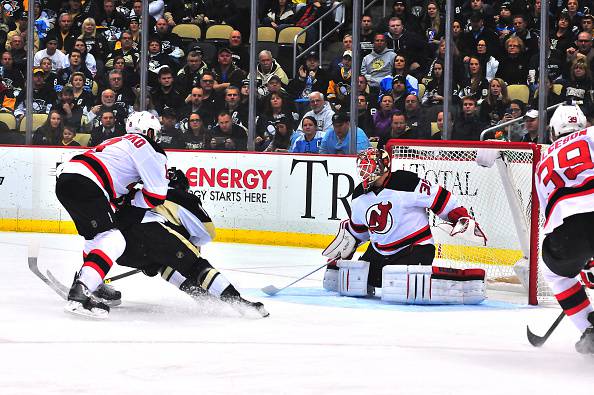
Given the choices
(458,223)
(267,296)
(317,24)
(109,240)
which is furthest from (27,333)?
(317,24)

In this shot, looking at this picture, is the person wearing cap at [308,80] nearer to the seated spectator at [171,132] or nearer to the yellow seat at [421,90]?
the yellow seat at [421,90]

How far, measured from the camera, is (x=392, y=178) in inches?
259

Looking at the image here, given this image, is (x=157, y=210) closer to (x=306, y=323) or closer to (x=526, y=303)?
(x=306, y=323)

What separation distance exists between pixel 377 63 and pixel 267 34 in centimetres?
119

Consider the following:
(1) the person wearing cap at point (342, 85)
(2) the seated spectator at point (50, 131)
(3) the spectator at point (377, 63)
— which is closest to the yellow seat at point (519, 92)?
(3) the spectator at point (377, 63)

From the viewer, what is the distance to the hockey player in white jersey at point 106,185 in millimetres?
5555

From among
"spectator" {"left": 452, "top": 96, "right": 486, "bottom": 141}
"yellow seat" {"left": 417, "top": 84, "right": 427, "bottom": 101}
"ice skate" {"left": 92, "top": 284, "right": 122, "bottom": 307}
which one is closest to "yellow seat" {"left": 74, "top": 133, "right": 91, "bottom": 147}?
"yellow seat" {"left": 417, "top": 84, "right": 427, "bottom": 101}

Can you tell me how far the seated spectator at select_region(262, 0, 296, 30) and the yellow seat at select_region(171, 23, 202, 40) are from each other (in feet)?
2.19

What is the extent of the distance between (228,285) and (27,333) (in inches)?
41.2

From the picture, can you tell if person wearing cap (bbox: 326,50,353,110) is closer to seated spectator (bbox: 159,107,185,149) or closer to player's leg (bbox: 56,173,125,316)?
seated spectator (bbox: 159,107,185,149)

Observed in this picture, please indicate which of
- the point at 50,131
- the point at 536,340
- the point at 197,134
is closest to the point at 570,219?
the point at 536,340

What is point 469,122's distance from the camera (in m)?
9.02

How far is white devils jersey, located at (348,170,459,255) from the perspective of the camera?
6500mm

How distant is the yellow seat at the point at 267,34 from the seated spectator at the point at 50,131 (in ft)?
6.71
